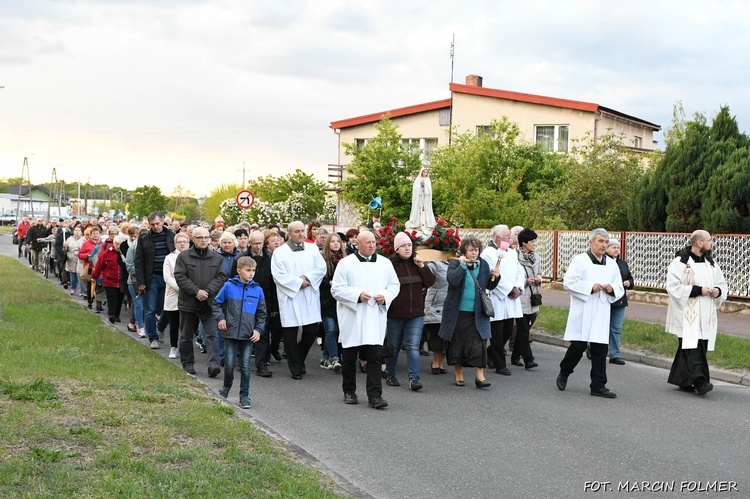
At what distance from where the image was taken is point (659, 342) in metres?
14.6

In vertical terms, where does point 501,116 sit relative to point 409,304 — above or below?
above

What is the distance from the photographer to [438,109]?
172 feet

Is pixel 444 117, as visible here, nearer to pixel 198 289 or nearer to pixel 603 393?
pixel 198 289

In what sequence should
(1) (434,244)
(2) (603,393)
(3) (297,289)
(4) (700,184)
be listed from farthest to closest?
(4) (700,184) < (1) (434,244) < (3) (297,289) < (2) (603,393)

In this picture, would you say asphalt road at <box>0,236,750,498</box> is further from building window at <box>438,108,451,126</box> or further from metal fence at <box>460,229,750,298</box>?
building window at <box>438,108,451,126</box>

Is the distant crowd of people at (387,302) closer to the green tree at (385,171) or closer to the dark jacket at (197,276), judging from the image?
the dark jacket at (197,276)

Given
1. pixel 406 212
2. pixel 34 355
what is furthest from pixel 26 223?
pixel 34 355

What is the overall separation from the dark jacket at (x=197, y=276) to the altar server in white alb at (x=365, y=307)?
7.78ft

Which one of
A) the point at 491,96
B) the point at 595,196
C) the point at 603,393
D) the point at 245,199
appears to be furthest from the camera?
the point at 491,96

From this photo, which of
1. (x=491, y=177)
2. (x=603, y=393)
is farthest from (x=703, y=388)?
(x=491, y=177)

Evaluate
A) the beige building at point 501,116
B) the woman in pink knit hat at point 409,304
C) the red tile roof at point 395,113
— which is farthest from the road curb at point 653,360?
the red tile roof at point 395,113

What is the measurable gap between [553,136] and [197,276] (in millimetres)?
36631

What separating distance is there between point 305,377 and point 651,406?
438 cm

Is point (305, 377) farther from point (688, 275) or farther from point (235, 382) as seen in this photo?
point (688, 275)
